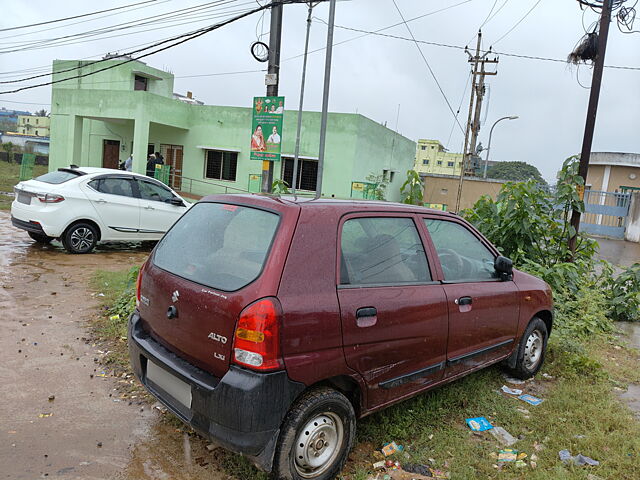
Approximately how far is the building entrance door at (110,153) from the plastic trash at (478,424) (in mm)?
24884

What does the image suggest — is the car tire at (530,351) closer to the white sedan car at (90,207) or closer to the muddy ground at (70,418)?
the muddy ground at (70,418)

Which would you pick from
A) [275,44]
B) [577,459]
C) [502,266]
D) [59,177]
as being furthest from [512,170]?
[577,459]

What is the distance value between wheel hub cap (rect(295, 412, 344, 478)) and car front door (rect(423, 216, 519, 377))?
107cm

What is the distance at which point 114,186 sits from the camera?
8.81 m

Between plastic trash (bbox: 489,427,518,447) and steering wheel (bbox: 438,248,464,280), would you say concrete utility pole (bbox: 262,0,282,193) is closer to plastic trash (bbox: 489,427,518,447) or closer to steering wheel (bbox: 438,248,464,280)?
steering wheel (bbox: 438,248,464,280)

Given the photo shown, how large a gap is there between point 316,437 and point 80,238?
722 cm

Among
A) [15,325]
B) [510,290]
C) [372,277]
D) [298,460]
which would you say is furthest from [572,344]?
[15,325]

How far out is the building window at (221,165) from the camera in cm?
2205

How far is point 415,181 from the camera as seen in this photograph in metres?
7.70

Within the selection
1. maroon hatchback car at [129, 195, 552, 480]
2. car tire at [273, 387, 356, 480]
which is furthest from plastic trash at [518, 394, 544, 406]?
car tire at [273, 387, 356, 480]

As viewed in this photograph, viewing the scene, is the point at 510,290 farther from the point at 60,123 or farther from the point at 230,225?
the point at 60,123

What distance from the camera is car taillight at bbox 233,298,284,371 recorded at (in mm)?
2438

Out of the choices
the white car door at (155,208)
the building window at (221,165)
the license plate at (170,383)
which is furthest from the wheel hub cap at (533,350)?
the building window at (221,165)

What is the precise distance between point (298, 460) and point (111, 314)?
143 inches
